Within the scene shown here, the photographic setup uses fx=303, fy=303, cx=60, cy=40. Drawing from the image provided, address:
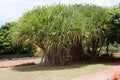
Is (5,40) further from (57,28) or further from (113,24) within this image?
(113,24)

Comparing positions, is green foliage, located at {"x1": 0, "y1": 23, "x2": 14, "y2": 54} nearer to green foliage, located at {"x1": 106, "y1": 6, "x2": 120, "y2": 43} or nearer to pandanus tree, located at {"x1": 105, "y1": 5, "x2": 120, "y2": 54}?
pandanus tree, located at {"x1": 105, "y1": 5, "x2": 120, "y2": 54}

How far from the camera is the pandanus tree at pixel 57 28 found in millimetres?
21156

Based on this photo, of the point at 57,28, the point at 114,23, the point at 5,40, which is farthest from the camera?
the point at 5,40

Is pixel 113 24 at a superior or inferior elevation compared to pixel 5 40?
superior

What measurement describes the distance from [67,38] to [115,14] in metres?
4.59

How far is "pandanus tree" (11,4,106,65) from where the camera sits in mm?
21156

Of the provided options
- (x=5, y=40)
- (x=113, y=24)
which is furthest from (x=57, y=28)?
(x=5, y=40)

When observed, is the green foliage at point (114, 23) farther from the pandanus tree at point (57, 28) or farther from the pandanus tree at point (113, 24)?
the pandanus tree at point (57, 28)

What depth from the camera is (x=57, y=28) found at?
21.2 m

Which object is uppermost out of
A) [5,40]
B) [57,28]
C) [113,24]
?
[113,24]

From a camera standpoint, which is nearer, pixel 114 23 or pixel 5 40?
pixel 114 23

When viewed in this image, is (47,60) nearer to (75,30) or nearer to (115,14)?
(75,30)

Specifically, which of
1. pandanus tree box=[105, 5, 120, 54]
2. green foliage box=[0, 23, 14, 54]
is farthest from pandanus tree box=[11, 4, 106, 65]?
green foliage box=[0, 23, 14, 54]

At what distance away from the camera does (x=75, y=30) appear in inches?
840
